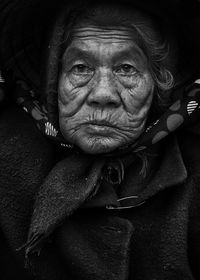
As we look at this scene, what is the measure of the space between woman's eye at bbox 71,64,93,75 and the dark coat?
289mm

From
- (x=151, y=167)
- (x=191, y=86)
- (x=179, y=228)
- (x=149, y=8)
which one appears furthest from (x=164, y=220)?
(x=149, y=8)

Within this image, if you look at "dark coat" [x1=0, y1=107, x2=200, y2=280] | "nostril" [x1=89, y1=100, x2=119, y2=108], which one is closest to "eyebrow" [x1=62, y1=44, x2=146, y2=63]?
"nostril" [x1=89, y1=100, x2=119, y2=108]

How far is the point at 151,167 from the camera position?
2.22 meters

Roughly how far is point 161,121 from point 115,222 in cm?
39

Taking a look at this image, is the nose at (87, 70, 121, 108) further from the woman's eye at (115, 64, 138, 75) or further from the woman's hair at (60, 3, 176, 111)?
the woman's hair at (60, 3, 176, 111)

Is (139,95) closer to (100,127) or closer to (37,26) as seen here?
(100,127)

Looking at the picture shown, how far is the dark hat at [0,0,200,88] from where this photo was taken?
2.15 m

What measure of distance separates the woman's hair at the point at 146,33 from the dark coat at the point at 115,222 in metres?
0.21

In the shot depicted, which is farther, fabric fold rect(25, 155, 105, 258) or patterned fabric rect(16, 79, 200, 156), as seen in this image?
patterned fabric rect(16, 79, 200, 156)

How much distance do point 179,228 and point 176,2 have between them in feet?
2.51

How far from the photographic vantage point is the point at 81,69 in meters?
2.14

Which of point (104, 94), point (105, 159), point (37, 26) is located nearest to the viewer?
point (104, 94)

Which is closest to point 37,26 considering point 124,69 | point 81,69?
point 81,69

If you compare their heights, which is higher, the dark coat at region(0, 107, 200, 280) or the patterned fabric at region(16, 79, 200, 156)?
the patterned fabric at region(16, 79, 200, 156)
